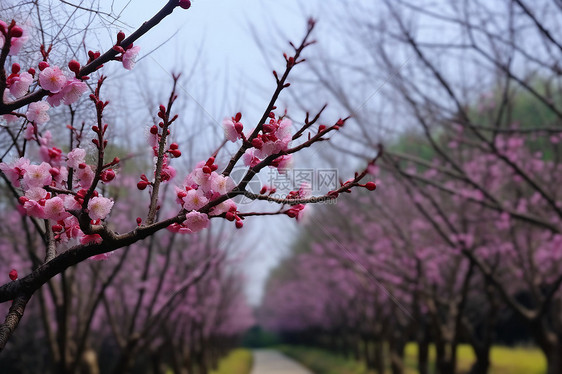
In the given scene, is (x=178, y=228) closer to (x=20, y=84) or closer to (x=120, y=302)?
(x=20, y=84)

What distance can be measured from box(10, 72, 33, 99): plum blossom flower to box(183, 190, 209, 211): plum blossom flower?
72 cm

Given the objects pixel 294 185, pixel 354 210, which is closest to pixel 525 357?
pixel 354 210

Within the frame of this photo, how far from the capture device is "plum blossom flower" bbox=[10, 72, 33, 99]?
1.87 metres

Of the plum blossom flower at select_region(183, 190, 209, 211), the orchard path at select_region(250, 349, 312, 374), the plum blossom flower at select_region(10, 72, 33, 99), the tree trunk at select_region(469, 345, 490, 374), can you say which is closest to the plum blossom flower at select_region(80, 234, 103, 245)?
the plum blossom flower at select_region(183, 190, 209, 211)

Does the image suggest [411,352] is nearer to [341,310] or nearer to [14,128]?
[341,310]

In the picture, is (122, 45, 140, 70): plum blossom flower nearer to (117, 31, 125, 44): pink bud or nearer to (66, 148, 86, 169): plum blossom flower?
(117, 31, 125, 44): pink bud

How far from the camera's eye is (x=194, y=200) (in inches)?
71.1

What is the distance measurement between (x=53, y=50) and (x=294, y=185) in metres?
1.20

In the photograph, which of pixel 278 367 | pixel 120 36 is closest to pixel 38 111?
pixel 120 36

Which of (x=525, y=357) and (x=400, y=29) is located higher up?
(x=400, y=29)

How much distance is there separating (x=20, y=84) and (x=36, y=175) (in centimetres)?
33

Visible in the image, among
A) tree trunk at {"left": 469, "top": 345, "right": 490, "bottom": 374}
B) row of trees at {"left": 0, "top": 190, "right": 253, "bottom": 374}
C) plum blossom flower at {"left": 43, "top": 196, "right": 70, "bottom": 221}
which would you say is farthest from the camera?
tree trunk at {"left": 469, "top": 345, "right": 490, "bottom": 374}

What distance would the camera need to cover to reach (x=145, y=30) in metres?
1.84

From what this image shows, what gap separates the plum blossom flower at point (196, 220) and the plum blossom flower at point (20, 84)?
772 mm
